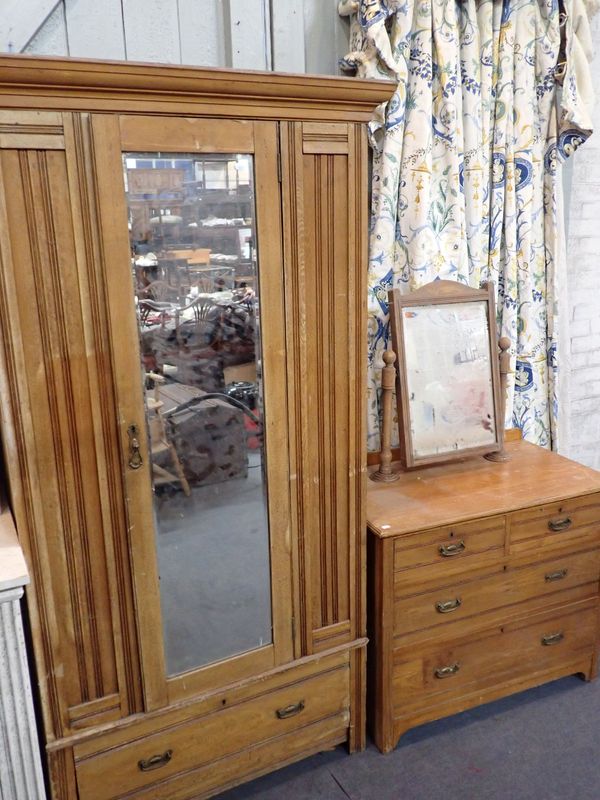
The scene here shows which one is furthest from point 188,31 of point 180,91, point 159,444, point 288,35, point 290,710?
point 290,710

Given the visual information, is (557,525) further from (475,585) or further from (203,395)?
(203,395)

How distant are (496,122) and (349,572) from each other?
150 cm

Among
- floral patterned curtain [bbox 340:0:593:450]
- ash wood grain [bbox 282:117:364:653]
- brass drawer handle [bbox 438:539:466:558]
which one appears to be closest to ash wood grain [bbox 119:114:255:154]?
ash wood grain [bbox 282:117:364:653]

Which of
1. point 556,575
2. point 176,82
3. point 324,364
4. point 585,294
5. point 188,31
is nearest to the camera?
point 176,82

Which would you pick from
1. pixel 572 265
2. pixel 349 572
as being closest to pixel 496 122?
pixel 572 265

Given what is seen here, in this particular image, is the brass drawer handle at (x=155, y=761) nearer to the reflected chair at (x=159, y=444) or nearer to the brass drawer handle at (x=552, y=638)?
the reflected chair at (x=159, y=444)

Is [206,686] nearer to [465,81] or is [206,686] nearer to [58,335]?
[58,335]

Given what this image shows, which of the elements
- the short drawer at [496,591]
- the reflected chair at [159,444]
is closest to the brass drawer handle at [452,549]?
the short drawer at [496,591]

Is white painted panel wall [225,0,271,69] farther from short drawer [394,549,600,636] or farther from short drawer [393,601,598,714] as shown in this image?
short drawer [393,601,598,714]

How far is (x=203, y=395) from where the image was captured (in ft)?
4.92

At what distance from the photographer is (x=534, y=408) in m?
2.50

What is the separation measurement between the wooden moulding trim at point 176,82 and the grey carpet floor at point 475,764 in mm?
1757

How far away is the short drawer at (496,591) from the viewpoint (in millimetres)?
1872

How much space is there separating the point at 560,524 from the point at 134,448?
131cm
